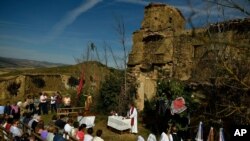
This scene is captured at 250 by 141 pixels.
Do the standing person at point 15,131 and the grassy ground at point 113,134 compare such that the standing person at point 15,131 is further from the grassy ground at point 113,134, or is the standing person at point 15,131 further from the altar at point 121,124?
the altar at point 121,124

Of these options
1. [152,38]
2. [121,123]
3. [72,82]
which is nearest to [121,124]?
[121,123]

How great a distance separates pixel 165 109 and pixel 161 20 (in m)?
11.1

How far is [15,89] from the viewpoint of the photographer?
2805 cm

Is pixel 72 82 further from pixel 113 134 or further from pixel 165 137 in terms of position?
pixel 165 137

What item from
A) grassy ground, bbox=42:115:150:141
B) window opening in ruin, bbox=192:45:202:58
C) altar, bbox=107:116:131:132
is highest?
window opening in ruin, bbox=192:45:202:58

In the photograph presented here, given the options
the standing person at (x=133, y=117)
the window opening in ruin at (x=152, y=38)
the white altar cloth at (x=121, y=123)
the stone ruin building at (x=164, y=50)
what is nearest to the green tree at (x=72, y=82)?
the stone ruin building at (x=164, y=50)

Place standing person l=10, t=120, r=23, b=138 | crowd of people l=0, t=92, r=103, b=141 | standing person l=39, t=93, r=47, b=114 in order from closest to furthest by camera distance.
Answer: crowd of people l=0, t=92, r=103, b=141 → standing person l=10, t=120, r=23, b=138 → standing person l=39, t=93, r=47, b=114

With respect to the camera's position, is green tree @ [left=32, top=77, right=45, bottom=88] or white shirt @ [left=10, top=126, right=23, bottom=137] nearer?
white shirt @ [left=10, top=126, right=23, bottom=137]

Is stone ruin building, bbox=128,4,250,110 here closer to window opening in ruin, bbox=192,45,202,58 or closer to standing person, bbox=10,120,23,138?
window opening in ruin, bbox=192,45,202,58

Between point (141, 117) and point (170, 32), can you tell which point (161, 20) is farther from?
point (141, 117)

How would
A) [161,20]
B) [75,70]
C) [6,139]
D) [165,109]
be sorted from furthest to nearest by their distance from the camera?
[75,70] < [161,20] < [165,109] < [6,139]

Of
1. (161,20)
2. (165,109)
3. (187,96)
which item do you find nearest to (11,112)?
(165,109)

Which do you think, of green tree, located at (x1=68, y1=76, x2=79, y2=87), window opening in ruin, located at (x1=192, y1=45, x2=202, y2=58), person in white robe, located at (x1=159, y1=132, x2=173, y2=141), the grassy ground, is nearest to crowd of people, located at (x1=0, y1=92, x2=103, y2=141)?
the grassy ground

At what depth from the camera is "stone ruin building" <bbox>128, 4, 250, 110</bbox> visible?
772 inches
